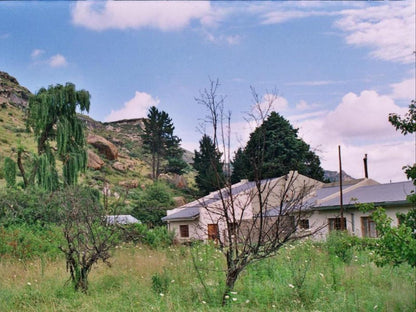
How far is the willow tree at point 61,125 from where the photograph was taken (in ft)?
77.7

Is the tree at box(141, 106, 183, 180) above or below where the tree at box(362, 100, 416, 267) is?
above

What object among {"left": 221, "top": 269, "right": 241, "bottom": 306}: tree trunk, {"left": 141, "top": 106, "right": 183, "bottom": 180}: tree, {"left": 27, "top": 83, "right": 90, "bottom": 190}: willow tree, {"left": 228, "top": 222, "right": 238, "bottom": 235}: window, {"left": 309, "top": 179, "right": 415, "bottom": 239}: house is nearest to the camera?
{"left": 221, "top": 269, "right": 241, "bottom": 306}: tree trunk

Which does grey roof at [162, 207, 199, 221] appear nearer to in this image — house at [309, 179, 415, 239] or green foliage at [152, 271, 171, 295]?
house at [309, 179, 415, 239]

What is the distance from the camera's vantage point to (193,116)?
775 cm

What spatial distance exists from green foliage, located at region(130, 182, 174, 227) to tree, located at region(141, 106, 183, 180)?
18.5 metres

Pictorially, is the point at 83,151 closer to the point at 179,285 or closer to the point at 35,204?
the point at 35,204

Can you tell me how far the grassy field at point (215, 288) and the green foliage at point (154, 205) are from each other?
76.9 ft

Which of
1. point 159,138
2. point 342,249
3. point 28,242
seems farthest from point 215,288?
point 159,138

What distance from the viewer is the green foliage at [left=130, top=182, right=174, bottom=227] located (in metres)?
→ 33.8

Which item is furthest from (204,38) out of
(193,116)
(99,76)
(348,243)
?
(99,76)

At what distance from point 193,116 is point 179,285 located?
3.01 m

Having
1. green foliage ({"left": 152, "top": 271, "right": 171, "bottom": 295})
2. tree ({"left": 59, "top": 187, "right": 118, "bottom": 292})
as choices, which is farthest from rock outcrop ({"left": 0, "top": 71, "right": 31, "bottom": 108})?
green foliage ({"left": 152, "top": 271, "right": 171, "bottom": 295})

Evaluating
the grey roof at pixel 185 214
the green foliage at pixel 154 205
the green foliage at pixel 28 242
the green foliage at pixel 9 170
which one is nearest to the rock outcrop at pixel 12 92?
the green foliage at pixel 154 205

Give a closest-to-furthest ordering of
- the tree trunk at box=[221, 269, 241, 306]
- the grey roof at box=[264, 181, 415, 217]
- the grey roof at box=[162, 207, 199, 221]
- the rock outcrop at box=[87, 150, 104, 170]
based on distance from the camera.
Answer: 1. the tree trunk at box=[221, 269, 241, 306]
2. the grey roof at box=[264, 181, 415, 217]
3. the grey roof at box=[162, 207, 199, 221]
4. the rock outcrop at box=[87, 150, 104, 170]
